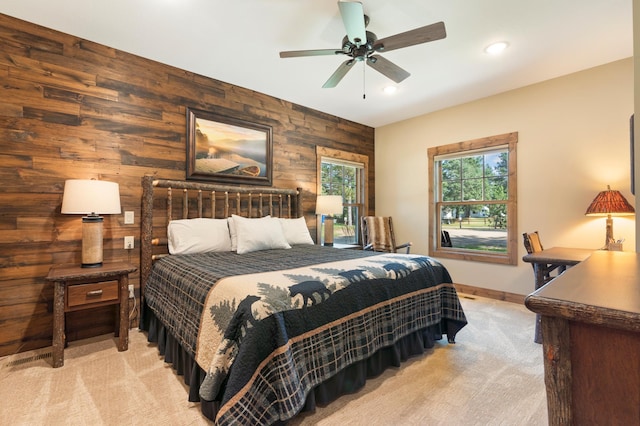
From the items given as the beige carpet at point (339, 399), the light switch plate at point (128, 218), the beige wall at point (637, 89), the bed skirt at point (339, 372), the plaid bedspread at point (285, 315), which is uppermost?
the beige wall at point (637, 89)

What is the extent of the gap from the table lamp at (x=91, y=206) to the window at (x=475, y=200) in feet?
13.4

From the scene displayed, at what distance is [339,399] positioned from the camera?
1.79 meters

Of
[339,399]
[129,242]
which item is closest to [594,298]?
[339,399]

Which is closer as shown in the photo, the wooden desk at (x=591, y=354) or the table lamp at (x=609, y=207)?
the wooden desk at (x=591, y=354)

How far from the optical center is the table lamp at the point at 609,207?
284cm

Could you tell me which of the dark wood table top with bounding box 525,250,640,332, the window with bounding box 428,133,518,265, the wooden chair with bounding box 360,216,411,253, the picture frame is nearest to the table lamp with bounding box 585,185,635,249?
the window with bounding box 428,133,518,265

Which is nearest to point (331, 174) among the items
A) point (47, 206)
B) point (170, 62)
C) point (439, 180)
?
point (439, 180)

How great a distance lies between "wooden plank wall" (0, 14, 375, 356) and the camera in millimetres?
2379

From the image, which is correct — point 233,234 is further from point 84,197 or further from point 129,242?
point 84,197

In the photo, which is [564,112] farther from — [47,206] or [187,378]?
[47,206]

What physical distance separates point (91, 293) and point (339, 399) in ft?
6.55

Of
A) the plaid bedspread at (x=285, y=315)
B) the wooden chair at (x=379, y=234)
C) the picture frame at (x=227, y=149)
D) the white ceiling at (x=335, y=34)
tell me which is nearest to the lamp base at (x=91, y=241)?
the plaid bedspread at (x=285, y=315)

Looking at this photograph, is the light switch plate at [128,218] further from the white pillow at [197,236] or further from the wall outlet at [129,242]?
the white pillow at [197,236]

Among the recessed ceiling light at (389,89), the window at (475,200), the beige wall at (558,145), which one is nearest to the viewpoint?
the beige wall at (558,145)
